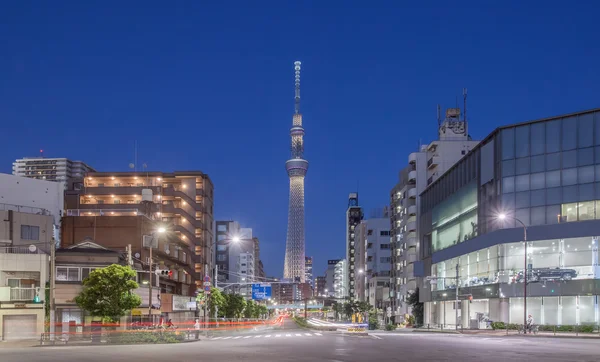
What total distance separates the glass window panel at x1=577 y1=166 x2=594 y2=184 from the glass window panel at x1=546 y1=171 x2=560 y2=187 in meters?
2.14

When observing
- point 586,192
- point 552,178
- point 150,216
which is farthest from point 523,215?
point 150,216

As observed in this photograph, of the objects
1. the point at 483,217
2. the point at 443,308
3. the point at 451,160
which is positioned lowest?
the point at 443,308

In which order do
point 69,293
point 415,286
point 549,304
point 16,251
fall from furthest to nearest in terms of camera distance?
point 415,286 < point 549,304 < point 16,251 < point 69,293

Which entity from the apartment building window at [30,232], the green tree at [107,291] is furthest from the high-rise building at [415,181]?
the green tree at [107,291]

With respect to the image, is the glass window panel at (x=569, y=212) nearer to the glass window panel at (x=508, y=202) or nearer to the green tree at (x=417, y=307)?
the glass window panel at (x=508, y=202)

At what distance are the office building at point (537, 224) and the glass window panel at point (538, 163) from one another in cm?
10

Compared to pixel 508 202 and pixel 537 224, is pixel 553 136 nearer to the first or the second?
pixel 508 202

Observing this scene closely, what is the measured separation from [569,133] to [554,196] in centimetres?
656

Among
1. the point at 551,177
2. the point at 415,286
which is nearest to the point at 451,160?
the point at 415,286

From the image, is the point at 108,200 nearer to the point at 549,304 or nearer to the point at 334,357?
the point at 549,304

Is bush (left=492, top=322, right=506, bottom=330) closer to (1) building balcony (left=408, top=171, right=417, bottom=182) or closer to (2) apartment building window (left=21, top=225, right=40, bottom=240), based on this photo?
(2) apartment building window (left=21, top=225, right=40, bottom=240)

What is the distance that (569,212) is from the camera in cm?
6775

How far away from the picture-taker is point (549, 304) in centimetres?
6856

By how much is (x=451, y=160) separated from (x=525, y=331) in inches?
2365
